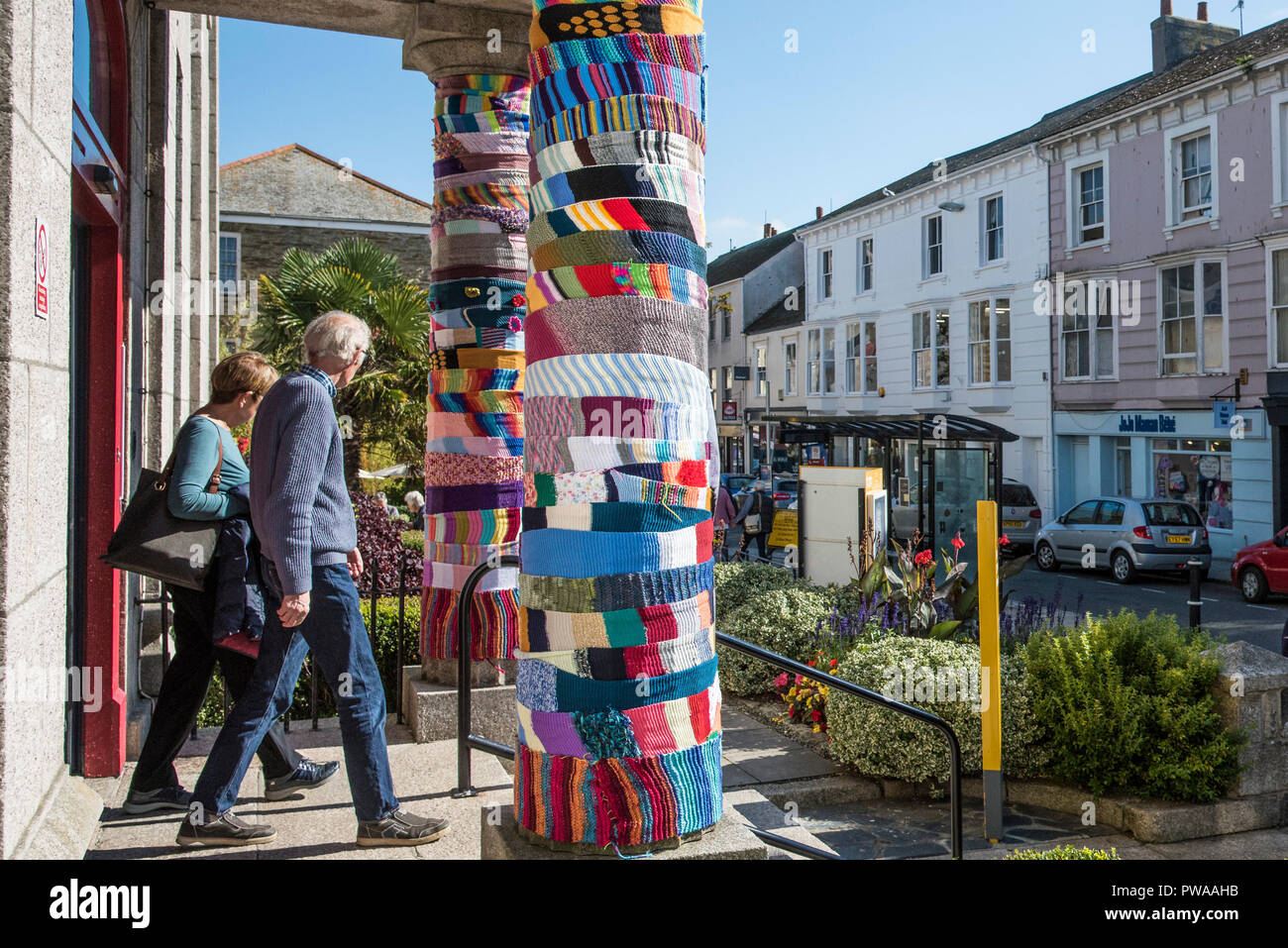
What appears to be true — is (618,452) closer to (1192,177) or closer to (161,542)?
(161,542)

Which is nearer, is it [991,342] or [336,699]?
[336,699]

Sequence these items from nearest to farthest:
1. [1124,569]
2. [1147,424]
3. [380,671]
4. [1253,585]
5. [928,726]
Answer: [928,726] → [380,671] → [1253,585] → [1124,569] → [1147,424]

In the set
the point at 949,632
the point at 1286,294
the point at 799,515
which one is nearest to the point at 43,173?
the point at 949,632

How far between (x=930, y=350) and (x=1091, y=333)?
6.42 m

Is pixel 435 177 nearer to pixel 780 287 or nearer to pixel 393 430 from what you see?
pixel 393 430

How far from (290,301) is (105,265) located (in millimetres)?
14669

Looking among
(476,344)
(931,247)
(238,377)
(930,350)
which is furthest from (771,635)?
(931,247)

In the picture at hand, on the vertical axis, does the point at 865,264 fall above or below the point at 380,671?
above

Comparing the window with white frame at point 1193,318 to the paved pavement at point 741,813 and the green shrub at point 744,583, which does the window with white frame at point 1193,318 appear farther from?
the paved pavement at point 741,813

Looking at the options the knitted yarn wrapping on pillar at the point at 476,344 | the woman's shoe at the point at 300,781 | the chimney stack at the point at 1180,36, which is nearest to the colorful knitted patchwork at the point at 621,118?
the woman's shoe at the point at 300,781

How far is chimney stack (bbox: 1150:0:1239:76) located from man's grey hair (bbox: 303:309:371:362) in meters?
29.7

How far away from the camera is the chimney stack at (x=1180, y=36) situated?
27.9 metres

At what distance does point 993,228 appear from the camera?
29.6m

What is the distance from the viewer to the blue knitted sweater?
3826 mm
